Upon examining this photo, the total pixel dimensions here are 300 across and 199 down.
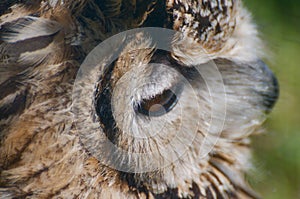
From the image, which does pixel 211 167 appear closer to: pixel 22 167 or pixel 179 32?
pixel 179 32

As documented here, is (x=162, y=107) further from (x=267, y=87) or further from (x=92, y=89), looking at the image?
(x=267, y=87)

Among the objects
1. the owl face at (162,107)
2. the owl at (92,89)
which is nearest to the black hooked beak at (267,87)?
the owl face at (162,107)

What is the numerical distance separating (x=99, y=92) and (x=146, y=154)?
0.23m

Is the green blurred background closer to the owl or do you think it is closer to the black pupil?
the owl

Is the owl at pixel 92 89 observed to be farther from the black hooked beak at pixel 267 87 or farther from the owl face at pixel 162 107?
the black hooked beak at pixel 267 87

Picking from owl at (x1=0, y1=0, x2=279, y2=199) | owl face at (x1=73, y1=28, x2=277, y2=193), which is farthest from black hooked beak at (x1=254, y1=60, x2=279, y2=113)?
owl at (x1=0, y1=0, x2=279, y2=199)

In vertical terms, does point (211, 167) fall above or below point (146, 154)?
below

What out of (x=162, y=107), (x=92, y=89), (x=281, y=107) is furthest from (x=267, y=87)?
(x=92, y=89)

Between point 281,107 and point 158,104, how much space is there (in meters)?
0.45

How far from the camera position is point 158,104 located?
1.46m

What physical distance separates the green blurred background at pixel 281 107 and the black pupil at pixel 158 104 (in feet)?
1.22

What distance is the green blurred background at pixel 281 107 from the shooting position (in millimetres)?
1682

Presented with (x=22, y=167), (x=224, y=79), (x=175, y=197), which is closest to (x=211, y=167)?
(x=175, y=197)

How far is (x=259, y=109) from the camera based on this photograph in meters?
1.65
